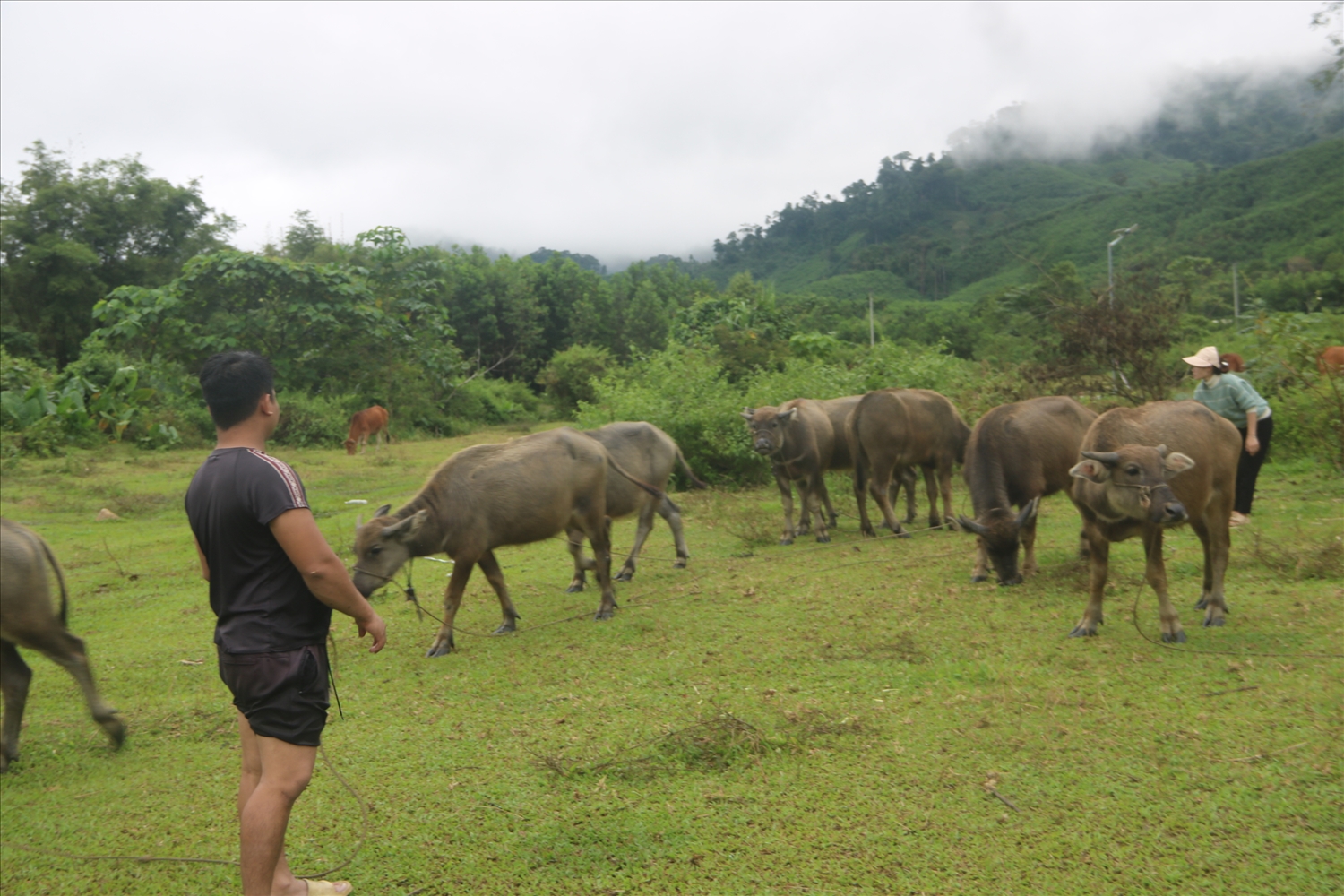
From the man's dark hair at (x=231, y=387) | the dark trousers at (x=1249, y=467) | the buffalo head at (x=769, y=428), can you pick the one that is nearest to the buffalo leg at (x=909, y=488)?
the buffalo head at (x=769, y=428)

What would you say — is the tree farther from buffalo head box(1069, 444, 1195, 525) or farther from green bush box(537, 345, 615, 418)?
buffalo head box(1069, 444, 1195, 525)

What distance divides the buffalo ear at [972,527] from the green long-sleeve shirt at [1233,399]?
2.37 meters

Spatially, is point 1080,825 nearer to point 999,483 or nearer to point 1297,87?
point 999,483

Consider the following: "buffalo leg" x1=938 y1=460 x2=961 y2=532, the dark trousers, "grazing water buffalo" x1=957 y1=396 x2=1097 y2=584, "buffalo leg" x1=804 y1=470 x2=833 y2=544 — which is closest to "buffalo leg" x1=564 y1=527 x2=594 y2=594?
"buffalo leg" x1=804 y1=470 x2=833 y2=544

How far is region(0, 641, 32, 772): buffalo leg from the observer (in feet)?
17.1

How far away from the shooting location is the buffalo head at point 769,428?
10836 millimetres

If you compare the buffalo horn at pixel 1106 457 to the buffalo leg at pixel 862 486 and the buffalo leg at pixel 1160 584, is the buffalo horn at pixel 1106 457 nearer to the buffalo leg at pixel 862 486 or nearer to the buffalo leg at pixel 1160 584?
the buffalo leg at pixel 1160 584

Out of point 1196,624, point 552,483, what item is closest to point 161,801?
point 552,483

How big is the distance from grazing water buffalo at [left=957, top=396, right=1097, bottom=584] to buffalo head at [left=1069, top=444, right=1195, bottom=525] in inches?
70.2

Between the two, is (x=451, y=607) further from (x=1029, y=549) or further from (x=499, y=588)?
(x=1029, y=549)

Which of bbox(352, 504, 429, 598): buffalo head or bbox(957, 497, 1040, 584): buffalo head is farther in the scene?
bbox(957, 497, 1040, 584): buffalo head

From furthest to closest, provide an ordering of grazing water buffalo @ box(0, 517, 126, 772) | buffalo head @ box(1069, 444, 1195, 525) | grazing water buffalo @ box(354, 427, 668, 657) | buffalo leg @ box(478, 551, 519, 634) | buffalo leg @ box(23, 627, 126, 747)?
buffalo leg @ box(478, 551, 519, 634), grazing water buffalo @ box(354, 427, 668, 657), buffalo head @ box(1069, 444, 1195, 525), buffalo leg @ box(23, 627, 126, 747), grazing water buffalo @ box(0, 517, 126, 772)

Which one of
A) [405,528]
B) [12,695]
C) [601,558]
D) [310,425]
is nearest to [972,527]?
[601,558]

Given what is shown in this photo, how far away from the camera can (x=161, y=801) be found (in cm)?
464
